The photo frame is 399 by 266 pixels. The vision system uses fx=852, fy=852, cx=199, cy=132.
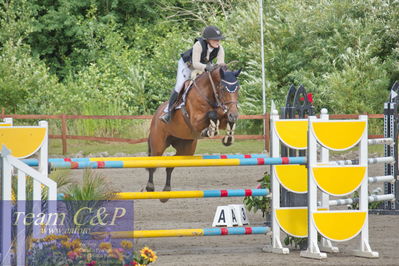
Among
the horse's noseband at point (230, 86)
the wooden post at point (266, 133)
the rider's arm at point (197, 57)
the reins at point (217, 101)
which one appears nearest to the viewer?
the horse's noseband at point (230, 86)

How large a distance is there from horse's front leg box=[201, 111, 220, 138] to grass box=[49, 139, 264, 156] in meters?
9.04

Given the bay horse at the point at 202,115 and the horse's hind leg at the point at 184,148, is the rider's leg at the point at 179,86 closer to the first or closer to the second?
the bay horse at the point at 202,115

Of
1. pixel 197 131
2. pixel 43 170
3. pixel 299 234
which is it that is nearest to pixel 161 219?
pixel 197 131

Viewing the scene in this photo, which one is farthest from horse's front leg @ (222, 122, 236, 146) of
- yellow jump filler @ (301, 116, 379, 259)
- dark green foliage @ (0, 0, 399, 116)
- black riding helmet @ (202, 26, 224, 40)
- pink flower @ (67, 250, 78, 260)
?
dark green foliage @ (0, 0, 399, 116)

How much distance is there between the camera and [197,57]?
8352 mm

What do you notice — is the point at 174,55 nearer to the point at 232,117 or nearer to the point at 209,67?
the point at 209,67

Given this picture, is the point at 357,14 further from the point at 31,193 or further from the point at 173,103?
the point at 31,193

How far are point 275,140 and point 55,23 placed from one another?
2074 centimetres

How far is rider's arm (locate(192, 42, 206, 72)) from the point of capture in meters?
8.26

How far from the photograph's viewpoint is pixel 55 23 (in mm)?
26547

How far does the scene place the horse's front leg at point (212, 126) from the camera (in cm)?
786

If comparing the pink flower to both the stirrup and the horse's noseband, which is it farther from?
the stirrup

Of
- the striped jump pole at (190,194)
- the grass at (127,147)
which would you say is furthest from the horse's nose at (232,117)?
the grass at (127,147)

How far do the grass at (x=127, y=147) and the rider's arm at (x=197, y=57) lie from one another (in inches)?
344
